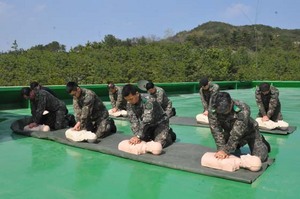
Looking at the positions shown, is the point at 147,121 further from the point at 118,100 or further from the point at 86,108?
the point at 118,100

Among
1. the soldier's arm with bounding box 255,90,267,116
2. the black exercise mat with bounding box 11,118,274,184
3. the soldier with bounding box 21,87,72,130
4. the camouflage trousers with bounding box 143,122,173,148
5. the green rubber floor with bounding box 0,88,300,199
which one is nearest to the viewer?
the green rubber floor with bounding box 0,88,300,199

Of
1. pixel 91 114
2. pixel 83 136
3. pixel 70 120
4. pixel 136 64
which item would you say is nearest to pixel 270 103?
pixel 91 114

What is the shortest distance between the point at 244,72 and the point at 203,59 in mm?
3230

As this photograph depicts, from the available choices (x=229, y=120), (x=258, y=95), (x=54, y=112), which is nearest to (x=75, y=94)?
(x=54, y=112)

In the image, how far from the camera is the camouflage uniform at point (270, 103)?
6.21 m

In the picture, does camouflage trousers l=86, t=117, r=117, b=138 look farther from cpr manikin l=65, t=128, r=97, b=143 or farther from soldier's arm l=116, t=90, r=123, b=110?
soldier's arm l=116, t=90, r=123, b=110

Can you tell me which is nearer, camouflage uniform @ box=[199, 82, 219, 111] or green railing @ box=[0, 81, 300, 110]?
camouflage uniform @ box=[199, 82, 219, 111]

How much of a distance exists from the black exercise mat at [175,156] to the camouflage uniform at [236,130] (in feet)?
0.80

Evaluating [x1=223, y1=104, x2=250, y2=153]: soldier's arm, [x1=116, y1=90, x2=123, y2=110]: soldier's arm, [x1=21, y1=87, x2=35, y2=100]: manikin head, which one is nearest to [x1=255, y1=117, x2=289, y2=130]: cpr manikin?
[x1=223, y1=104, x2=250, y2=153]: soldier's arm

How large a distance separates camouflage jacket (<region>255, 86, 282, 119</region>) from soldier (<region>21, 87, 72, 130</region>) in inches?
142

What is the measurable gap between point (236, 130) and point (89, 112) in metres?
2.43

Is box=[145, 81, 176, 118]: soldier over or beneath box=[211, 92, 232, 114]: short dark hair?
beneath

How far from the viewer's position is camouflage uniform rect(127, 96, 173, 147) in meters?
4.63

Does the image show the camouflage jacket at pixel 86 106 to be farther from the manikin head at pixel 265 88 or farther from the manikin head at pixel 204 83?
the manikin head at pixel 265 88
